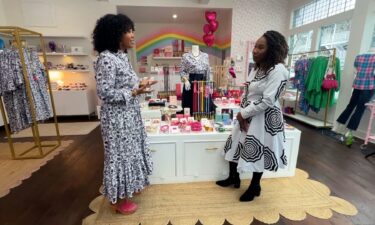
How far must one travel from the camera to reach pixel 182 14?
5742 mm

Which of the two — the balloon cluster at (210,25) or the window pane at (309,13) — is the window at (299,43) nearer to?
the window pane at (309,13)

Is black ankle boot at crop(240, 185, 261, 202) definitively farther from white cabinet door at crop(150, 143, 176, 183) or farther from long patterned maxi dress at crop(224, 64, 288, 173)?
white cabinet door at crop(150, 143, 176, 183)

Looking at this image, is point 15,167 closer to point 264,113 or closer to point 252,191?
point 252,191

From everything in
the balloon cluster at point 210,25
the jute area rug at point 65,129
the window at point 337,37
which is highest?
the balloon cluster at point 210,25

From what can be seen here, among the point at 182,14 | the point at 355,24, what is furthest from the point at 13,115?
the point at 355,24

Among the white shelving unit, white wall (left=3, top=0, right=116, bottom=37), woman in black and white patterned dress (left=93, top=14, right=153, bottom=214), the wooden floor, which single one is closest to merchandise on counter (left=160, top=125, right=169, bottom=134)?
woman in black and white patterned dress (left=93, top=14, right=153, bottom=214)

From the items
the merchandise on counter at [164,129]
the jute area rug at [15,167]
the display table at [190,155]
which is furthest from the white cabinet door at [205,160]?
the jute area rug at [15,167]

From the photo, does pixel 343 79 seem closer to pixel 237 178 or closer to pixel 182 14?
pixel 237 178

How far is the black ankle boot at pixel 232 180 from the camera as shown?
208cm

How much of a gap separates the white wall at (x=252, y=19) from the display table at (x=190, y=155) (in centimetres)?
384

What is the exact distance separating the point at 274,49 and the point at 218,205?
4.66 ft

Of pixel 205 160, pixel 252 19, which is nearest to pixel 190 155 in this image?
pixel 205 160

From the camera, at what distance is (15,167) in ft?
8.67

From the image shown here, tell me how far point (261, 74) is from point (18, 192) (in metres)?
2.68
